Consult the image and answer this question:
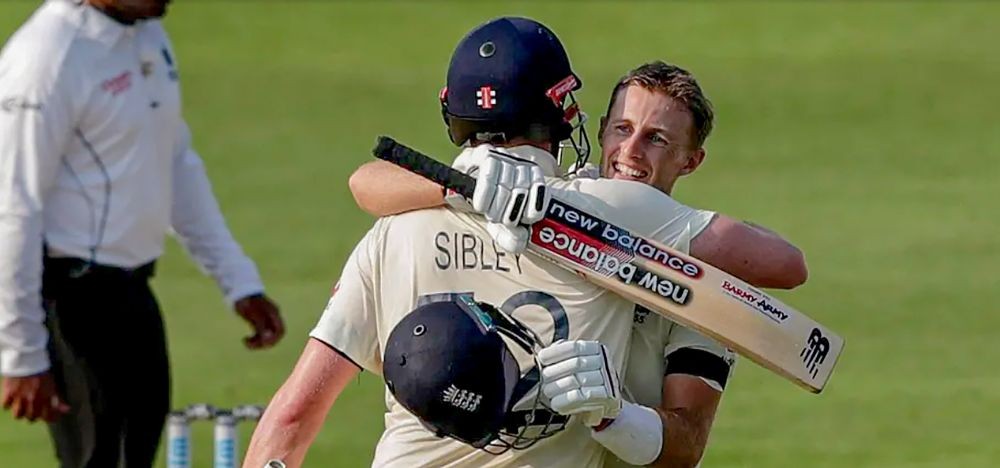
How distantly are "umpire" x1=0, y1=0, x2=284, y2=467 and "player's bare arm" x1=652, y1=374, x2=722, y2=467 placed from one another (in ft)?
10.1

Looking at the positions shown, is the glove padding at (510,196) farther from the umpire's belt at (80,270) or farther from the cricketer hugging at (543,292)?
the umpire's belt at (80,270)

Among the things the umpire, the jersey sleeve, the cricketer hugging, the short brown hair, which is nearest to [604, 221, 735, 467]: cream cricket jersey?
the cricketer hugging

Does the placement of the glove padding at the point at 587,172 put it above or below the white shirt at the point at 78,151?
above

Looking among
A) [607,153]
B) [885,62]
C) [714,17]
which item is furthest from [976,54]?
[607,153]

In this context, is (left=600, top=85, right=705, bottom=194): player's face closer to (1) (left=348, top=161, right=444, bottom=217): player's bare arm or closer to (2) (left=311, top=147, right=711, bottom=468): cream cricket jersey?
(2) (left=311, top=147, right=711, bottom=468): cream cricket jersey

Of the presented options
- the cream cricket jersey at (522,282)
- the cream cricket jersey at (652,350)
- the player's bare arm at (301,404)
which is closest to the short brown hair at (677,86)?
the cream cricket jersey at (522,282)

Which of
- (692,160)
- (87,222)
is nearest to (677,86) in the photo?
(692,160)

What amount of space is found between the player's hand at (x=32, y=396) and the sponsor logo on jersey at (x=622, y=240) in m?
3.20

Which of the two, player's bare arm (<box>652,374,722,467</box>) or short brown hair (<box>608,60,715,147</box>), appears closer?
player's bare arm (<box>652,374,722,467</box>)

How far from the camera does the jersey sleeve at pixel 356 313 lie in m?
4.57

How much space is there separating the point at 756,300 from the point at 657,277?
0.71 ft

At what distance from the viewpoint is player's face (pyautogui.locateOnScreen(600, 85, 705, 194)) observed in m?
4.65

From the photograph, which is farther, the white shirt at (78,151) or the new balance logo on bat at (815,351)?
the white shirt at (78,151)

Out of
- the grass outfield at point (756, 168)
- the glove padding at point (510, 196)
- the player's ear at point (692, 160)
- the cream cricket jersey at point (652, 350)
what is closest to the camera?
the glove padding at point (510, 196)
